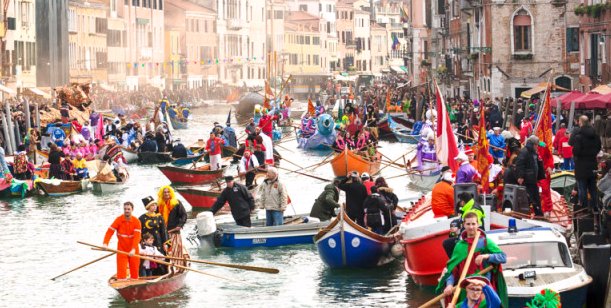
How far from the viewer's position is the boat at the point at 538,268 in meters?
15.8

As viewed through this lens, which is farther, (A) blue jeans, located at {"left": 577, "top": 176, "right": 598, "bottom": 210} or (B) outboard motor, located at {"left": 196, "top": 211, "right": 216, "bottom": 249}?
(B) outboard motor, located at {"left": 196, "top": 211, "right": 216, "bottom": 249}

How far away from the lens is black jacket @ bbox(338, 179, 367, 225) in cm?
2256

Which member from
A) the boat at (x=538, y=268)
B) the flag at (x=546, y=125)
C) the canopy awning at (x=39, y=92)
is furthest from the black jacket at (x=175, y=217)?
the canopy awning at (x=39, y=92)

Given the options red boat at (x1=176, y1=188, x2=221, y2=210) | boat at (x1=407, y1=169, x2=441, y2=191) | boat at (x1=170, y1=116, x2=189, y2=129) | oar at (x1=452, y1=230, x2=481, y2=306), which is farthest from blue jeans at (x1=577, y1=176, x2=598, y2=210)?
boat at (x1=170, y1=116, x2=189, y2=129)

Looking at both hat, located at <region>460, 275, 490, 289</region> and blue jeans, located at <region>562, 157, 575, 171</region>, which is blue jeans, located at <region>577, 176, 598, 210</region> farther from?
hat, located at <region>460, 275, 490, 289</region>

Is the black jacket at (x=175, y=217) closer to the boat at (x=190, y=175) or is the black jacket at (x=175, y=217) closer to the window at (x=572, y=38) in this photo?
the boat at (x=190, y=175)

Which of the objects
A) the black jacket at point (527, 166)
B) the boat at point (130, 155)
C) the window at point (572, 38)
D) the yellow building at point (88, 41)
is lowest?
the boat at point (130, 155)

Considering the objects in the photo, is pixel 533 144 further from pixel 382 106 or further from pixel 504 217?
pixel 382 106

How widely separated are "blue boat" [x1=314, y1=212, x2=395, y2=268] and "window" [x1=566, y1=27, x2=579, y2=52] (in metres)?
33.9

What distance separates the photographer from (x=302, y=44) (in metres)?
157

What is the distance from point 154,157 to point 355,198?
84.1 ft

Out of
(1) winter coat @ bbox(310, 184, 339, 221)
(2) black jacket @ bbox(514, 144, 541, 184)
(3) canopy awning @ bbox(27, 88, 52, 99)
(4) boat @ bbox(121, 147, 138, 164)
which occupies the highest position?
(3) canopy awning @ bbox(27, 88, 52, 99)

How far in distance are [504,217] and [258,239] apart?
6.44 metres

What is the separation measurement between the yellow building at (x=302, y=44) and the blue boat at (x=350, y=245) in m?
127
